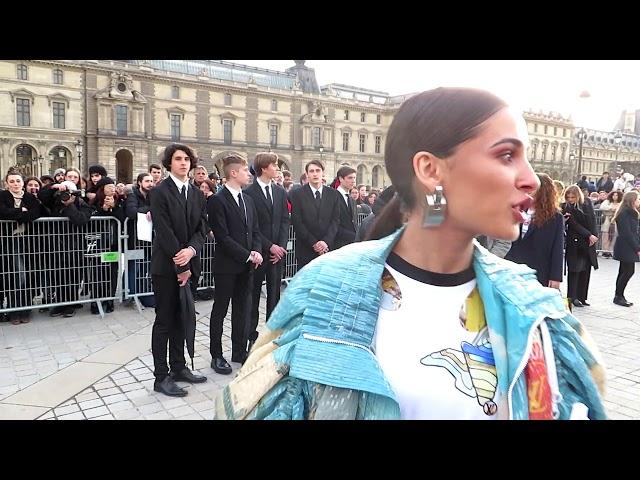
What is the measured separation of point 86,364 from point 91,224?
2747 millimetres

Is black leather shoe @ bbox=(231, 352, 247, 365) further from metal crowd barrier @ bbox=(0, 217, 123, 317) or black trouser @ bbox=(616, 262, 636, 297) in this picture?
black trouser @ bbox=(616, 262, 636, 297)

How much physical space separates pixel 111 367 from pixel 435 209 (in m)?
4.85

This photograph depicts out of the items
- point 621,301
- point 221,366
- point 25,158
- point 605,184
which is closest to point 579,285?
point 621,301

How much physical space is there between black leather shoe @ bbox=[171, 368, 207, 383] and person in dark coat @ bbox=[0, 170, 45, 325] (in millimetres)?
3393

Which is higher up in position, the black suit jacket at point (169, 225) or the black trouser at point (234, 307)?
the black suit jacket at point (169, 225)

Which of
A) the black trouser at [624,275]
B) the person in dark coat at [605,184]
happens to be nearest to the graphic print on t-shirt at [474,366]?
the black trouser at [624,275]

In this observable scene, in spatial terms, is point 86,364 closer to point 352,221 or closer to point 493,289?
point 352,221

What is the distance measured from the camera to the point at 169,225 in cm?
456

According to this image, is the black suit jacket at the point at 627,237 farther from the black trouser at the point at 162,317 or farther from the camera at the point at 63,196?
the camera at the point at 63,196

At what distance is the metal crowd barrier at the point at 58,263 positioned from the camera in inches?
267

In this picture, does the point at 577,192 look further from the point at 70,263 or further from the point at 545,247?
the point at 70,263

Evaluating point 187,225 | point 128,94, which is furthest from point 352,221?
point 128,94

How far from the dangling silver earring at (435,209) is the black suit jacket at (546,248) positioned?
4598 millimetres
